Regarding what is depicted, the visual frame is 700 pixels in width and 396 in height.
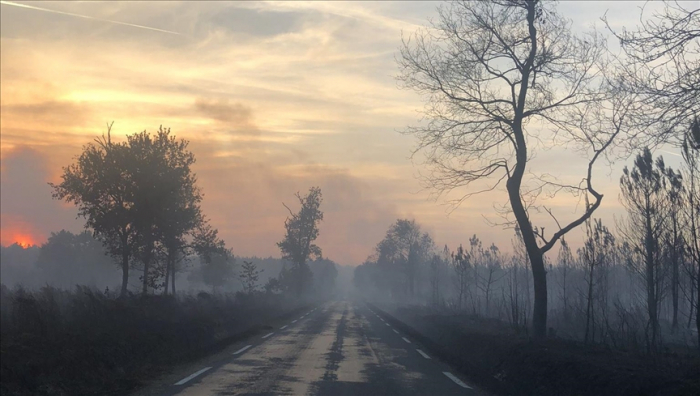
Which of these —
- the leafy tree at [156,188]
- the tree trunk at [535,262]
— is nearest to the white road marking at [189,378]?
the tree trunk at [535,262]

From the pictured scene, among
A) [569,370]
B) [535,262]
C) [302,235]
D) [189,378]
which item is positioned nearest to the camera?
[569,370]

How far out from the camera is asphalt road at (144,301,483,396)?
37.7 feet

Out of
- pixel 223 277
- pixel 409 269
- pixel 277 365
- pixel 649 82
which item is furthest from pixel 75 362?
pixel 409 269

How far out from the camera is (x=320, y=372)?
14.0 meters

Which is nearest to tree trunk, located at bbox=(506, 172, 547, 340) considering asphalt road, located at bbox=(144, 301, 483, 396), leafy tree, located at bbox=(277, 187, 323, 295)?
asphalt road, located at bbox=(144, 301, 483, 396)

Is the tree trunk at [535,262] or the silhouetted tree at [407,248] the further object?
the silhouetted tree at [407,248]

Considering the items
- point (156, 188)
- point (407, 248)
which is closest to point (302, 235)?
point (407, 248)

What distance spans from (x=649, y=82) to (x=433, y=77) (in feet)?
29.9

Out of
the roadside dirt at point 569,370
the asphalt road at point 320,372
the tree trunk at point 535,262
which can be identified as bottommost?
the asphalt road at point 320,372

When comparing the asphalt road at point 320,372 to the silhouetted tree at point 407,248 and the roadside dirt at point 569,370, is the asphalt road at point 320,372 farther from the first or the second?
the silhouetted tree at point 407,248

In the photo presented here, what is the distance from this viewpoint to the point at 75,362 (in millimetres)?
12805

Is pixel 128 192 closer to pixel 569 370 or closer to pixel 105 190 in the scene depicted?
pixel 105 190

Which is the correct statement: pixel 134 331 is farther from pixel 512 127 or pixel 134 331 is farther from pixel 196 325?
pixel 512 127

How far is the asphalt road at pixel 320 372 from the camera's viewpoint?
11.5 metres
